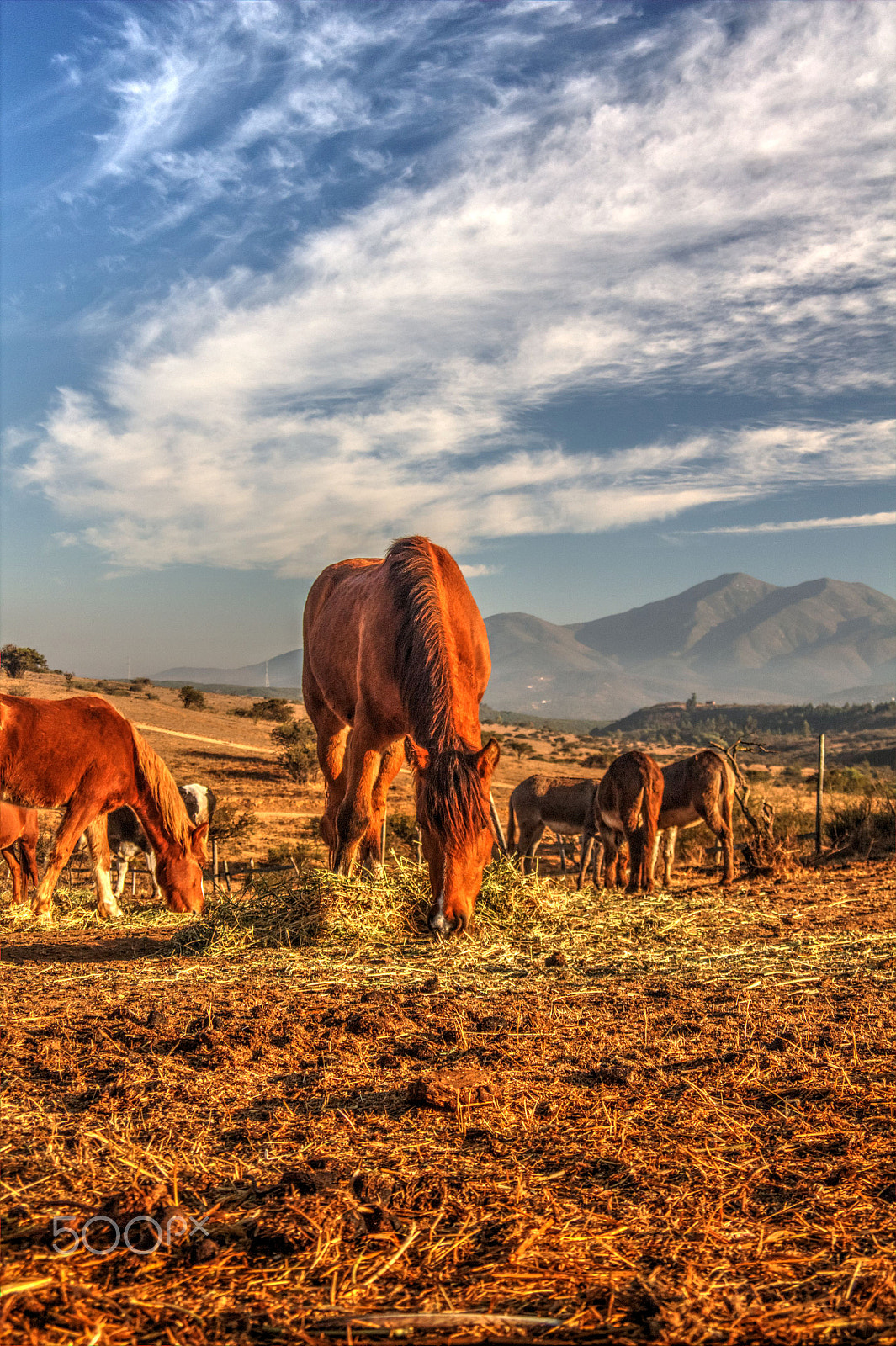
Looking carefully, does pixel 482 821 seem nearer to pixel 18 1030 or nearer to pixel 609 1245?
pixel 18 1030

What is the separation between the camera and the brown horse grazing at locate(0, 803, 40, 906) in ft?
33.0

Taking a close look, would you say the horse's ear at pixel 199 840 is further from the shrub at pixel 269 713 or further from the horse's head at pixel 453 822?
the shrub at pixel 269 713

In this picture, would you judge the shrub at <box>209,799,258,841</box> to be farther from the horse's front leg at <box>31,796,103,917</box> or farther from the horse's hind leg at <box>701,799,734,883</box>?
the horse's hind leg at <box>701,799,734,883</box>

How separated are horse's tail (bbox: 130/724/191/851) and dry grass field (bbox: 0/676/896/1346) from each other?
3.25m

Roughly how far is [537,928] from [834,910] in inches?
141

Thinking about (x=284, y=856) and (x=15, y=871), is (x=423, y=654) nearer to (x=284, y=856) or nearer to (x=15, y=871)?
(x=15, y=871)

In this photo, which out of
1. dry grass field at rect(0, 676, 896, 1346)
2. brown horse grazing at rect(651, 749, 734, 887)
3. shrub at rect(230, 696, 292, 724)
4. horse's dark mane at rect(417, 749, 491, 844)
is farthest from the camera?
shrub at rect(230, 696, 292, 724)

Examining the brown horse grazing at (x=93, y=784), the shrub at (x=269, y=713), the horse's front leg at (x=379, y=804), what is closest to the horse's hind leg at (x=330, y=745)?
the horse's front leg at (x=379, y=804)

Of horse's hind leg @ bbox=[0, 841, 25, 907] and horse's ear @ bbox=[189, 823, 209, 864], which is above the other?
horse's ear @ bbox=[189, 823, 209, 864]

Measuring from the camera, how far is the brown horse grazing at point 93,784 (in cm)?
891

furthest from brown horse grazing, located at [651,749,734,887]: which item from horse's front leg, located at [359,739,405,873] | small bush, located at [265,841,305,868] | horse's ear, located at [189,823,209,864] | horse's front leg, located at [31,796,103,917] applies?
small bush, located at [265,841,305,868]

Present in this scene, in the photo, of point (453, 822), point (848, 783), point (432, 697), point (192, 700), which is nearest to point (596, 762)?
point (848, 783)

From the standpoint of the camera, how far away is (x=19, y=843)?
1093 cm

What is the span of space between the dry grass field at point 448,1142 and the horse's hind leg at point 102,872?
10.4 feet
